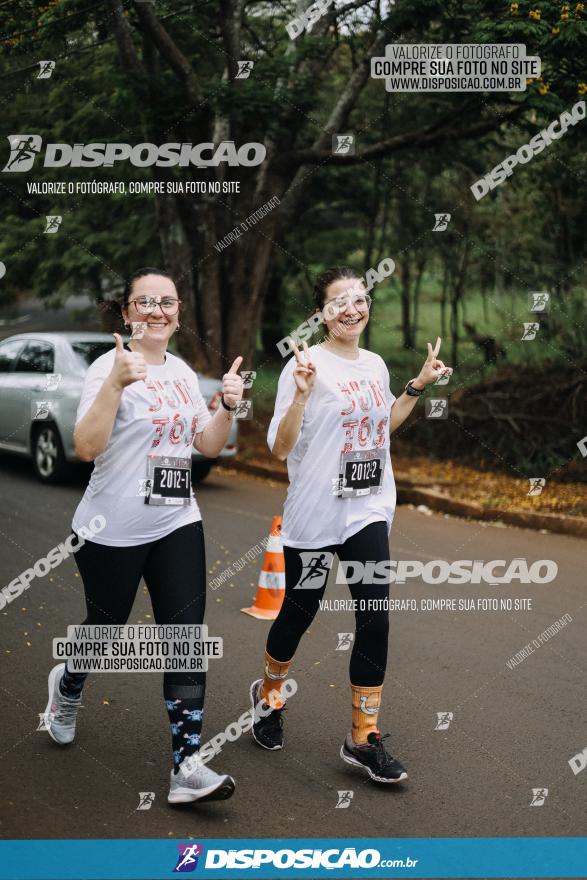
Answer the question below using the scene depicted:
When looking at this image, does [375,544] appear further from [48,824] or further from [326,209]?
[326,209]

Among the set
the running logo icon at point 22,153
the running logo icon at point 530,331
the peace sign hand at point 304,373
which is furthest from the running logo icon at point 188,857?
the running logo icon at point 22,153

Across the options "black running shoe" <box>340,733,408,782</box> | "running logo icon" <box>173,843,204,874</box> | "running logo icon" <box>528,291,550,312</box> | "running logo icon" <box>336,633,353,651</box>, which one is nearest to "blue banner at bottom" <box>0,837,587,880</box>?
"running logo icon" <box>173,843,204,874</box>

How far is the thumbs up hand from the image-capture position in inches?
143

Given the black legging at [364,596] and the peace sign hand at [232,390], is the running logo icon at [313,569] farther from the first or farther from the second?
the peace sign hand at [232,390]

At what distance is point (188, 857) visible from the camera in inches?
136

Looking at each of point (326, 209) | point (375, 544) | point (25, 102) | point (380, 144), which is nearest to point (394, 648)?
point (375, 544)

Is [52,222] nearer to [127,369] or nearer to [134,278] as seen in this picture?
[134,278]

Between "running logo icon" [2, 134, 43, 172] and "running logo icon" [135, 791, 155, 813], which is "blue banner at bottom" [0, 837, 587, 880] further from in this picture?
"running logo icon" [2, 134, 43, 172]

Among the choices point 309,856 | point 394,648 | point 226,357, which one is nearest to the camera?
point 309,856

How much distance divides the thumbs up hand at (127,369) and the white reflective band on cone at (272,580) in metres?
2.99

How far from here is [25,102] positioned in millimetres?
16281

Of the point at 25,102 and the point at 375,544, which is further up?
the point at 25,102

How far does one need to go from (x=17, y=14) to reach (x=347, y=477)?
9809 millimetres

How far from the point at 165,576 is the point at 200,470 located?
7839 millimetres
